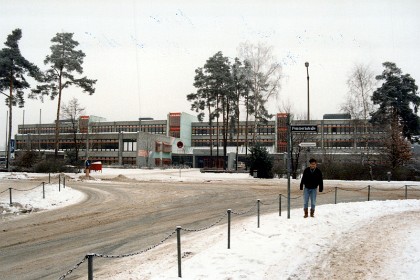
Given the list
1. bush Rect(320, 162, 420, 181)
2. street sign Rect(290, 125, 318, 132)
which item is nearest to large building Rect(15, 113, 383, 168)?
bush Rect(320, 162, 420, 181)

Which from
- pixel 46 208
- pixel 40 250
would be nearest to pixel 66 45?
pixel 46 208

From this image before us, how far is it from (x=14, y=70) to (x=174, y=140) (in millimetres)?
53826

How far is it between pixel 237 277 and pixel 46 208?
1271 centimetres

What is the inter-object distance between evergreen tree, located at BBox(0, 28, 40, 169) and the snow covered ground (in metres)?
33.8

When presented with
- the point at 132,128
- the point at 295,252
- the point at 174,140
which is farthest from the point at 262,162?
the point at 132,128

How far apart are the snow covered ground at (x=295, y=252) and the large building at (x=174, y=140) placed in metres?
43.4

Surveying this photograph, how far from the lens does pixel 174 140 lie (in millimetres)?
90562

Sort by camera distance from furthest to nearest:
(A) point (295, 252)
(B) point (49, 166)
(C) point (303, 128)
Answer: (B) point (49, 166) → (C) point (303, 128) → (A) point (295, 252)

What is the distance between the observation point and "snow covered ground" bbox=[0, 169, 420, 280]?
709 centimetres

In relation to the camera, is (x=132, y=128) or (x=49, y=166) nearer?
(x=49, y=166)

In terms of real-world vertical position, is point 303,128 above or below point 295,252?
above

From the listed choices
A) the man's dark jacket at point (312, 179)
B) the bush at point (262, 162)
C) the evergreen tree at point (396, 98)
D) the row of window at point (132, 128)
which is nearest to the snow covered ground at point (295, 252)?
the man's dark jacket at point (312, 179)

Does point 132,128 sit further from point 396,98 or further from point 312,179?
point 312,179

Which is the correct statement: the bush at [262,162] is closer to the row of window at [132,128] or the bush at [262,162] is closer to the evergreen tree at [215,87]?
the evergreen tree at [215,87]
